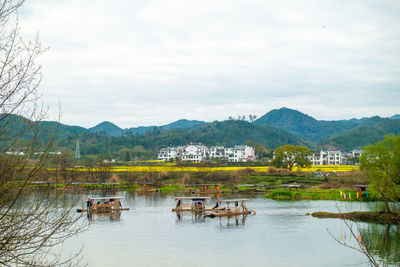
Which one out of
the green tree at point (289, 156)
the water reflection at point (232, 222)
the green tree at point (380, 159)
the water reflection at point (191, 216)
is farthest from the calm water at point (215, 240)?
the green tree at point (289, 156)

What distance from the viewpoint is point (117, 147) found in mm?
191875

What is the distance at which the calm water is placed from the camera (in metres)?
29.1

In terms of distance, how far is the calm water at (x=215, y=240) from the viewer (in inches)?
1145

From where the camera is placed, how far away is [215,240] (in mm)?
35562

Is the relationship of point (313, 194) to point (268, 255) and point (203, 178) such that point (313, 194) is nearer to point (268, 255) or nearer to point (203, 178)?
point (203, 178)

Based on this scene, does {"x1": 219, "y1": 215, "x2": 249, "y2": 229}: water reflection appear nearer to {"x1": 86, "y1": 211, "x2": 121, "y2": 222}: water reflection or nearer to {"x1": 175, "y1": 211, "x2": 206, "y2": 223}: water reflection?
{"x1": 175, "y1": 211, "x2": 206, "y2": 223}: water reflection

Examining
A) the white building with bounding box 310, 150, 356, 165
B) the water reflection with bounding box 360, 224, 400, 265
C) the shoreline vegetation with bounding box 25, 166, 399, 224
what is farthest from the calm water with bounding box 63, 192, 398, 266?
the white building with bounding box 310, 150, 356, 165

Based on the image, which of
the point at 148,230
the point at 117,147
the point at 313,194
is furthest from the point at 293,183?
the point at 117,147

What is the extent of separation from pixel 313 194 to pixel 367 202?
31.8 ft

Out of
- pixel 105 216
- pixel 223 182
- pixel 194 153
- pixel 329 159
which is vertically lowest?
pixel 105 216

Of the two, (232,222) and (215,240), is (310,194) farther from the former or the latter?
(215,240)

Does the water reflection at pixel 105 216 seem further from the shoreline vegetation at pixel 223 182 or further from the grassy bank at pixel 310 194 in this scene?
the grassy bank at pixel 310 194

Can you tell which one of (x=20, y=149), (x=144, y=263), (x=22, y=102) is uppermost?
(x=22, y=102)

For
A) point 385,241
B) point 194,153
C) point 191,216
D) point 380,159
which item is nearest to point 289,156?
point 191,216
